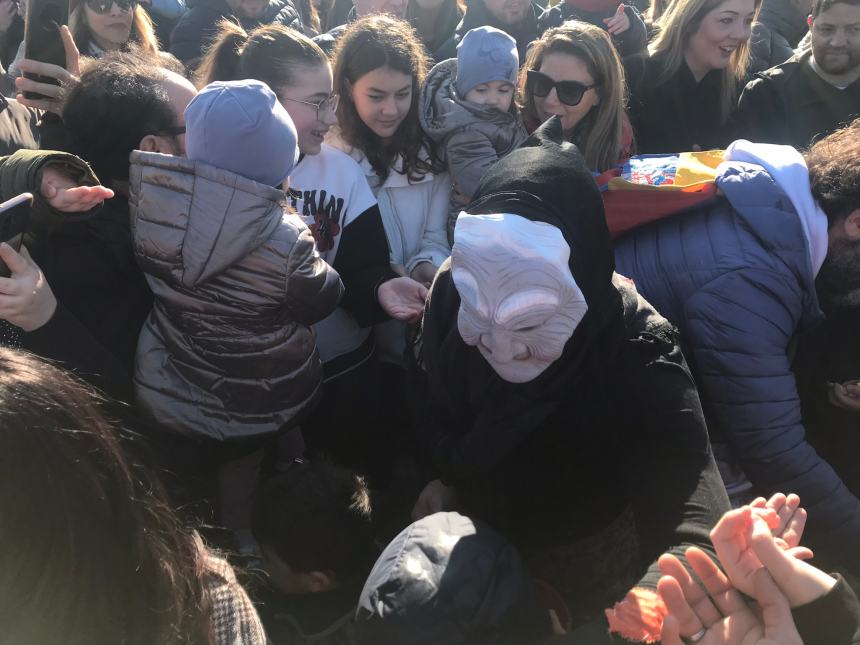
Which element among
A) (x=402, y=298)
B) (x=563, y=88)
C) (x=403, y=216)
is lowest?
(x=402, y=298)

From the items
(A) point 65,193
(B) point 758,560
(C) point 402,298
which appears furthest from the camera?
(C) point 402,298

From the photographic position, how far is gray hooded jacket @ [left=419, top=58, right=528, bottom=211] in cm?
244

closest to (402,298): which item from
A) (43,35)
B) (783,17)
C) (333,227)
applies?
(333,227)

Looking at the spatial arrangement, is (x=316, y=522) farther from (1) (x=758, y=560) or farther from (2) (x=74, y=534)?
(1) (x=758, y=560)

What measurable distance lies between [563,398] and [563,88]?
152 cm

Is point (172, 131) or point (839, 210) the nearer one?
point (839, 210)

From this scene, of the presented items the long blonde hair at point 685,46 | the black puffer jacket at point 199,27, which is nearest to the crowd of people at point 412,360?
the long blonde hair at point 685,46

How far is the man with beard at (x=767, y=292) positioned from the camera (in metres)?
1.70

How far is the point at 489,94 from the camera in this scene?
2.55 m

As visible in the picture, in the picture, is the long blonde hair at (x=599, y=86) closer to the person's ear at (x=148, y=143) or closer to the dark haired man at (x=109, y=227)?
the dark haired man at (x=109, y=227)

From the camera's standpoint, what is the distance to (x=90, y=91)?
187 centimetres

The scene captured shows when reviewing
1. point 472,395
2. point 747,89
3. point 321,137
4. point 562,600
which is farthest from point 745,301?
point 747,89

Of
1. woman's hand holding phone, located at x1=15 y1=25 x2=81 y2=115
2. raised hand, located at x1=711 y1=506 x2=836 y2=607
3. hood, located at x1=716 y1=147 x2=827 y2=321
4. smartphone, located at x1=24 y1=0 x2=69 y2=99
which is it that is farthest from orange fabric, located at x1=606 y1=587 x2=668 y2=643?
smartphone, located at x1=24 y1=0 x2=69 y2=99

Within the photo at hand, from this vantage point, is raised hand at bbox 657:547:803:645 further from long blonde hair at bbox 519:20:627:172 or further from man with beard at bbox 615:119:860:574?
long blonde hair at bbox 519:20:627:172
